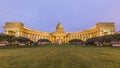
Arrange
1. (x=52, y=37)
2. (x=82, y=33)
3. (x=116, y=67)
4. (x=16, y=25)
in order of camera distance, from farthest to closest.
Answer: (x=52, y=37), (x=82, y=33), (x=16, y=25), (x=116, y=67)

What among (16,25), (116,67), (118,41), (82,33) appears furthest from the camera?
(82,33)

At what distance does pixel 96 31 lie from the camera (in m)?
128

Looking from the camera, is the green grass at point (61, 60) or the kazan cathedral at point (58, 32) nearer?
the green grass at point (61, 60)

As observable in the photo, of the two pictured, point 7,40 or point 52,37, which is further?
point 52,37

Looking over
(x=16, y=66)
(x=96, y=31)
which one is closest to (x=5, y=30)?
(x=96, y=31)

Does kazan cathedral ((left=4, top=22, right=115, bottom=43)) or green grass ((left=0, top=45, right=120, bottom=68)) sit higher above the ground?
kazan cathedral ((left=4, top=22, right=115, bottom=43))

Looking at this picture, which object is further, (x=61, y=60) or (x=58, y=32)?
(x=58, y=32)

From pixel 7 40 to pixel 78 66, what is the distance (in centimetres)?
5924

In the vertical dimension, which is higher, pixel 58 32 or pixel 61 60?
pixel 58 32

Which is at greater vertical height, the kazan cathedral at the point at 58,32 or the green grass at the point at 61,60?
the kazan cathedral at the point at 58,32

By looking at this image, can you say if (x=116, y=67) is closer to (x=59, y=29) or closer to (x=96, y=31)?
(x=96, y=31)

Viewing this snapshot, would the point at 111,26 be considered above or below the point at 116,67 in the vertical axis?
above

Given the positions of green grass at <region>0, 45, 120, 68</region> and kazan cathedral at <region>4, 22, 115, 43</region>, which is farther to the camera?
kazan cathedral at <region>4, 22, 115, 43</region>

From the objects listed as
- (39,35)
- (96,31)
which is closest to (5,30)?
(39,35)
